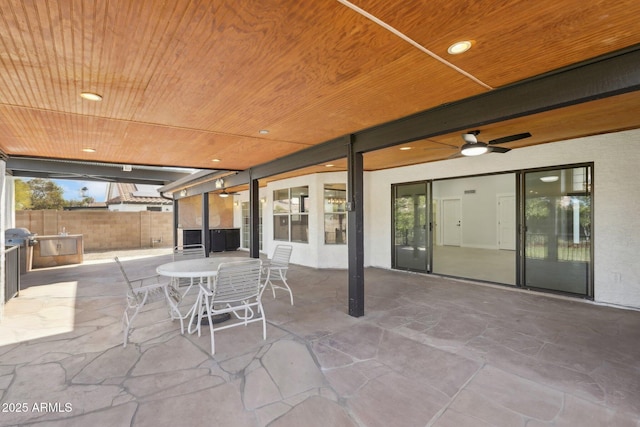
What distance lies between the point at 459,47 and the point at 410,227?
17.4ft

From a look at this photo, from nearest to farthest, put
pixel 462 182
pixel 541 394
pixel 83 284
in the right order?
pixel 541 394 → pixel 83 284 → pixel 462 182

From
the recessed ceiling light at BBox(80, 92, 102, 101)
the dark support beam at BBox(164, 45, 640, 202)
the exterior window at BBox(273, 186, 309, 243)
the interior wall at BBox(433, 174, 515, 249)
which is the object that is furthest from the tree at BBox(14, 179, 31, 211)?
the interior wall at BBox(433, 174, 515, 249)

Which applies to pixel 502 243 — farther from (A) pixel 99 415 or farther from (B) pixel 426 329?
(A) pixel 99 415

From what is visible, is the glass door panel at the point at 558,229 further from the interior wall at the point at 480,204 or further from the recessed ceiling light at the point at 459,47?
the interior wall at the point at 480,204

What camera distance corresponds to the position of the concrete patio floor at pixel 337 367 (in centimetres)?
204

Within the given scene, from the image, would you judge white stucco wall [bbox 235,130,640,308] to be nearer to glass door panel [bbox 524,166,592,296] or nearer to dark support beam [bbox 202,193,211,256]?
glass door panel [bbox 524,166,592,296]

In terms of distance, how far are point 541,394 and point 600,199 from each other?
366 cm

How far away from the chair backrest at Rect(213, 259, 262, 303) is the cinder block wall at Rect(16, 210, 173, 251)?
1197 centimetres

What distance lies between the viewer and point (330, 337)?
3.28 m

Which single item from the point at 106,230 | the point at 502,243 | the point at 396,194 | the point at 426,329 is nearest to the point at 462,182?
the point at 502,243

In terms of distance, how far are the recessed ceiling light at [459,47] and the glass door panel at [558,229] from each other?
13.5ft

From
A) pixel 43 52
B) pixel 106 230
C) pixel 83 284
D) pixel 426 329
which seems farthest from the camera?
pixel 106 230

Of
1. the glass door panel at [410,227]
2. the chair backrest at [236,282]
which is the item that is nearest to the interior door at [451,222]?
the glass door panel at [410,227]

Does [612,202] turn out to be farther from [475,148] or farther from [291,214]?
[291,214]
